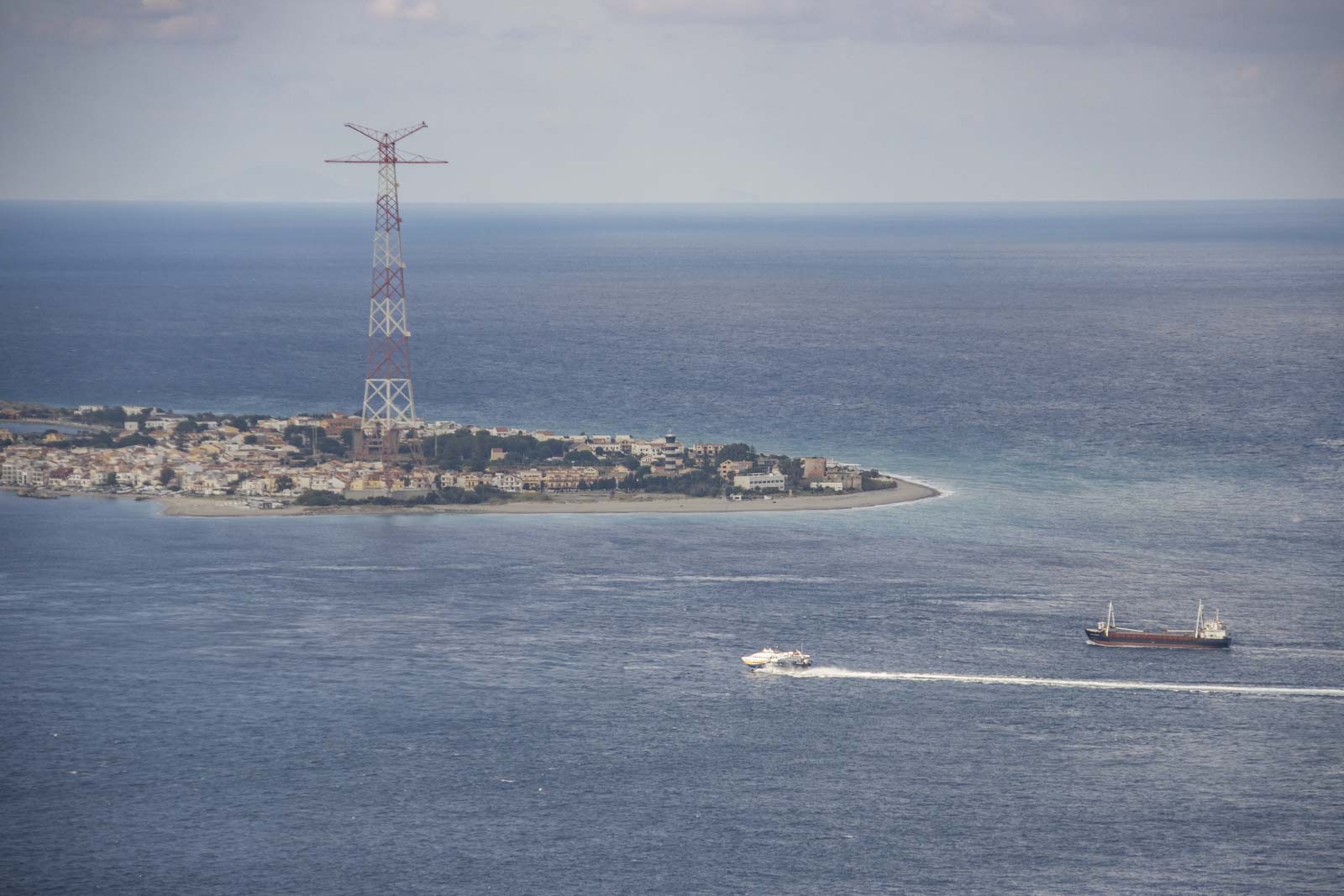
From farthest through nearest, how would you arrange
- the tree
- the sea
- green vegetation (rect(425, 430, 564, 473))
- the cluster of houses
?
green vegetation (rect(425, 430, 564, 473)) < the tree < the cluster of houses < the sea

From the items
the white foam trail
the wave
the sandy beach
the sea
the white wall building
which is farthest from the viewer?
the white wall building

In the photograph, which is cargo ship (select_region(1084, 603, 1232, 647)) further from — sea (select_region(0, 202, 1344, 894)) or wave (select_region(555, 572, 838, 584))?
wave (select_region(555, 572, 838, 584))

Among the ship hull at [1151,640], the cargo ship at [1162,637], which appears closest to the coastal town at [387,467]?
the cargo ship at [1162,637]

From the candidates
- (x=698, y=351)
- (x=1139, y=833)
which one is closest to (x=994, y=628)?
(x=1139, y=833)

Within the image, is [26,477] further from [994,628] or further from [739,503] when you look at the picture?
[994,628]

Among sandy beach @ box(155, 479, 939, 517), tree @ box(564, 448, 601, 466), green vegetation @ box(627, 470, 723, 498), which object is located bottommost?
sandy beach @ box(155, 479, 939, 517)

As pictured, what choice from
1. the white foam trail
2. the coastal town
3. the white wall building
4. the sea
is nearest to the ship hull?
the sea
